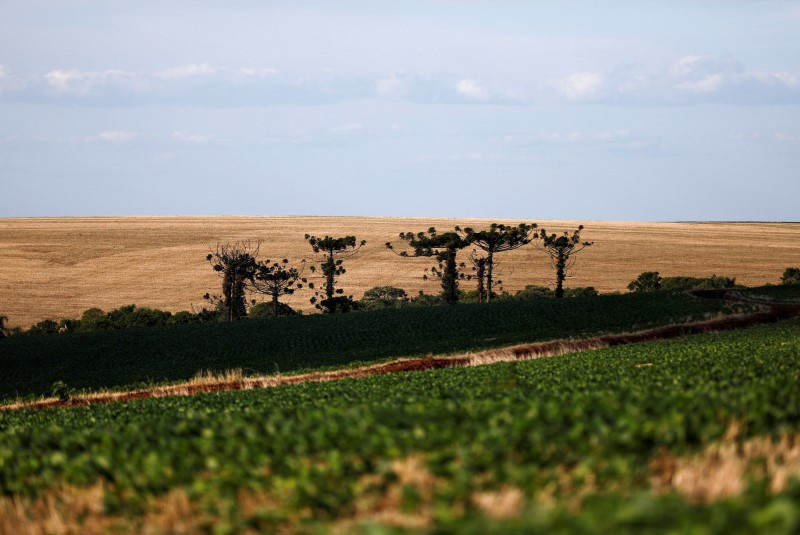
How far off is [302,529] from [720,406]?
7.17 meters

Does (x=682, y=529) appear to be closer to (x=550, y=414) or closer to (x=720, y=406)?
(x=550, y=414)

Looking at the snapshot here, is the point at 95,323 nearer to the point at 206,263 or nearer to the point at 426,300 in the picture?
the point at 426,300

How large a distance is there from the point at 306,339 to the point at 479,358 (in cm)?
2494

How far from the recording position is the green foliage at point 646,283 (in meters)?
110

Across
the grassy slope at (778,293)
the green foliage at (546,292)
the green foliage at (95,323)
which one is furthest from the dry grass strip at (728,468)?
the green foliage at (546,292)

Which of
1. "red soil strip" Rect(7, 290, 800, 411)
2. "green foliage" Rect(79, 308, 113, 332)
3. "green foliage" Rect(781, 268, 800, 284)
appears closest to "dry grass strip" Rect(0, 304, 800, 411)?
"red soil strip" Rect(7, 290, 800, 411)

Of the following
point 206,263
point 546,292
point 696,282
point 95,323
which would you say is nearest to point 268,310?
point 95,323

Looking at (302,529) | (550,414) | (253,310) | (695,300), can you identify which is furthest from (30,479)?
(253,310)

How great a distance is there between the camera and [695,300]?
77938 millimetres

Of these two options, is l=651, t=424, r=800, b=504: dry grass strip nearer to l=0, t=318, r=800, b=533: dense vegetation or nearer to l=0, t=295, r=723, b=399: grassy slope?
l=0, t=318, r=800, b=533: dense vegetation

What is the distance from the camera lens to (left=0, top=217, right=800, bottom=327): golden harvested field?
11269cm

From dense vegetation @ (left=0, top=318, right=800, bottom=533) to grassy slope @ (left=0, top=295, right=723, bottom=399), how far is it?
33.4 m

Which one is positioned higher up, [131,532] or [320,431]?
[320,431]

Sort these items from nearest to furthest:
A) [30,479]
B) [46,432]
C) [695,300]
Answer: [30,479] → [46,432] → [695,300]
